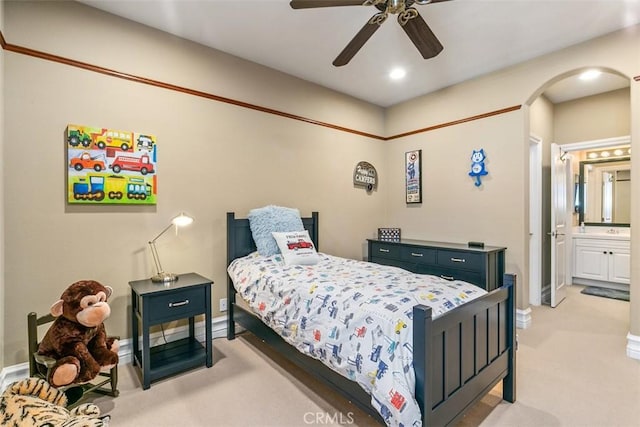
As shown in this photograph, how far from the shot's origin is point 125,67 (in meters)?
2.52

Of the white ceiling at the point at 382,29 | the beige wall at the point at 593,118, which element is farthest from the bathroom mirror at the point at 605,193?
the white ceiling at the point at 382,29

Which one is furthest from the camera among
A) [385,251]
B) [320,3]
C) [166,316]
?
[385,251]

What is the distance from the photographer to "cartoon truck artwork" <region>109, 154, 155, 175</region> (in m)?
2.45

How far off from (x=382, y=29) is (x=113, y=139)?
2.42 m

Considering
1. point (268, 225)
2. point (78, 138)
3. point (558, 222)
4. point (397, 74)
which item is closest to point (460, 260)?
point (558, 222)

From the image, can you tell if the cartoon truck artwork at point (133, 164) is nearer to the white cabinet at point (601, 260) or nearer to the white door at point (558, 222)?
the white door at point (558, 222)

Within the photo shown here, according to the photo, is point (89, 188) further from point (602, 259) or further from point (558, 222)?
point (602, 259)

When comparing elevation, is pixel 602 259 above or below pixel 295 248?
below

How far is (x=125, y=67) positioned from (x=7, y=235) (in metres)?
1.51

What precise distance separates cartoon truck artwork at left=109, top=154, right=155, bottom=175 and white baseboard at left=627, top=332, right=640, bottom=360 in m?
4.30

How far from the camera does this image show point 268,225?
10.1 feet

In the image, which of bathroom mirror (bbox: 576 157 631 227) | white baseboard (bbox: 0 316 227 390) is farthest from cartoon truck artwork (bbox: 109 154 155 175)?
bathroom mirror (bbox: 576 157 631 227)

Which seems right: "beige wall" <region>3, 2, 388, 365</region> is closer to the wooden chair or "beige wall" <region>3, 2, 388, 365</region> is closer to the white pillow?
the wooden chair

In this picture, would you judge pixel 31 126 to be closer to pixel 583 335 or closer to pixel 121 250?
pixel 121 250
